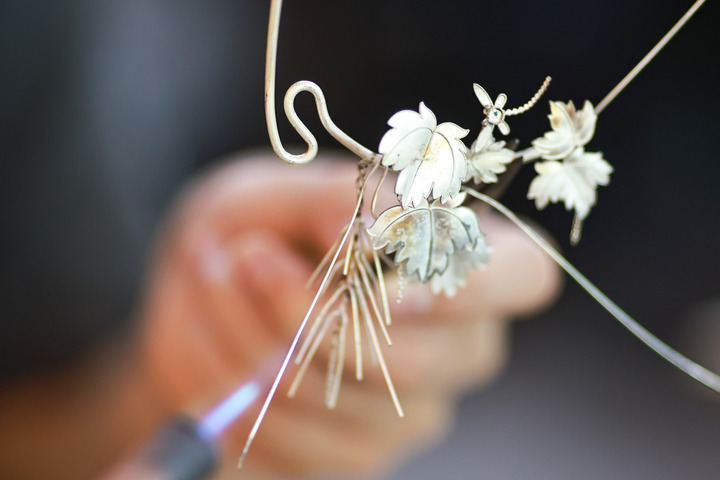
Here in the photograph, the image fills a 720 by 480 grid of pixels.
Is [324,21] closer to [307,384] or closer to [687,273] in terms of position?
[307,384]

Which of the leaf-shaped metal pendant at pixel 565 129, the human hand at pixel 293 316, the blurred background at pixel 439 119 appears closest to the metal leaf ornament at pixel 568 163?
the leaf-shaped metal pendant at pixel 565 129

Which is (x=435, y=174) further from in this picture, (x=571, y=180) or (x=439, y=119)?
(x=439, y=119)

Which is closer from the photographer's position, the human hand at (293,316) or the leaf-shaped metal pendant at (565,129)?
the leaf-shaped metal pendant at (565,129)

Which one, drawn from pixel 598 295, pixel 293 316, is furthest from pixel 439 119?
pixel 598 295

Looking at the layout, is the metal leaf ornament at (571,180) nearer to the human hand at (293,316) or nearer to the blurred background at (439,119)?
the human hand at (293,316)

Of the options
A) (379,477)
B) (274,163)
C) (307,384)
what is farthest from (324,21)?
(379,477)
